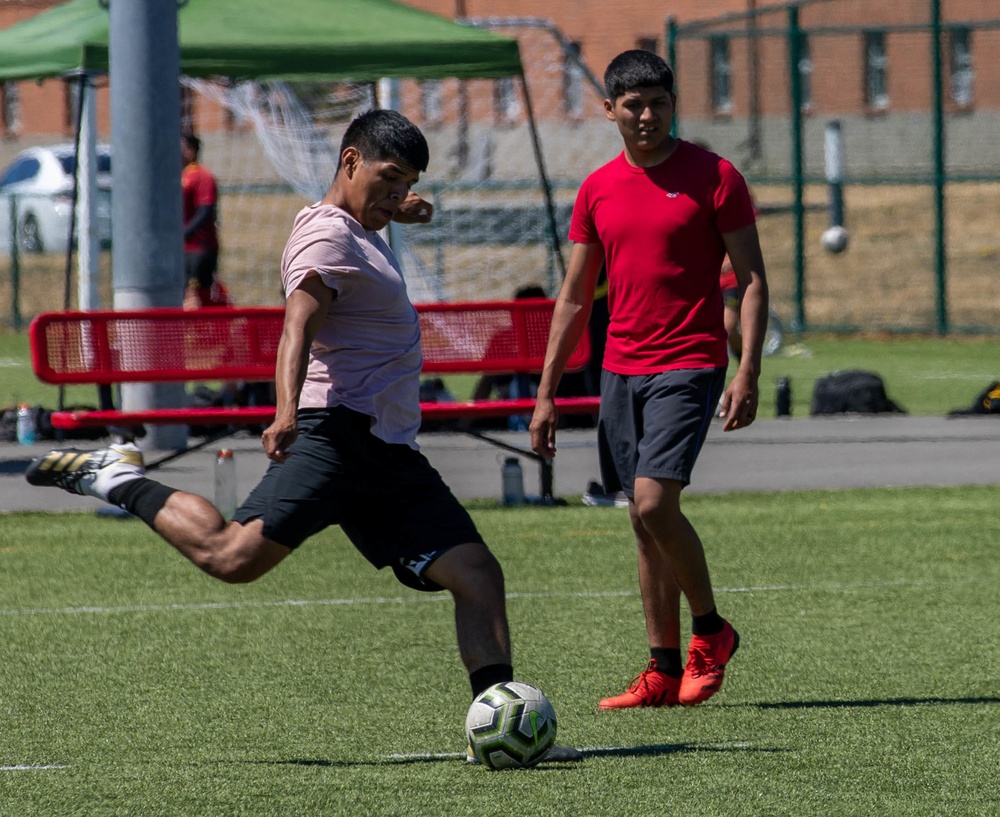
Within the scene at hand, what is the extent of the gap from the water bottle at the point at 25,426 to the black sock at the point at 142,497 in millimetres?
8859

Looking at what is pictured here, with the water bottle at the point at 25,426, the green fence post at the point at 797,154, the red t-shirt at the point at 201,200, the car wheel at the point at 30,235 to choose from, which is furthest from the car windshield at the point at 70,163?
the water bottle at the point at 25,426

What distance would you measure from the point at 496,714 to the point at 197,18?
10620 millimetres

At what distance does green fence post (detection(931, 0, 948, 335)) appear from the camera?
1000 inches

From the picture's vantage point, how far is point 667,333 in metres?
6.39

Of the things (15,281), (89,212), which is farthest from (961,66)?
(89,212)

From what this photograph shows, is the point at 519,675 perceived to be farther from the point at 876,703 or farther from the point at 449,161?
the point at 449,161

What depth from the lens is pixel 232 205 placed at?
40406mm

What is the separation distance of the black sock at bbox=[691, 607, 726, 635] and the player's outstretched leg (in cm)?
181

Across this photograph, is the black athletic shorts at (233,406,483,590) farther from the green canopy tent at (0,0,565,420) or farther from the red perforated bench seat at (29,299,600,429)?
the green canopy tent at (0,0,565,420)

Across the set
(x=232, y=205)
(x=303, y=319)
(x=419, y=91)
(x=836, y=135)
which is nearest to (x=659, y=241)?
(x=303, y=319)

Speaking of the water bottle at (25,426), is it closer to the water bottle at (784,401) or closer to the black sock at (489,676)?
the water bottle at (784,401)

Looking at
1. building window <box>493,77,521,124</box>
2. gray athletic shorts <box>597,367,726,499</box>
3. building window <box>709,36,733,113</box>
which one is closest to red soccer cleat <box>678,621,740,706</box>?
gray athletic shorts <box>597,367,726,499</box>

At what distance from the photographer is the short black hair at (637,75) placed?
247 inches

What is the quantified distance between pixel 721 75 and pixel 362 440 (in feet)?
80.7
